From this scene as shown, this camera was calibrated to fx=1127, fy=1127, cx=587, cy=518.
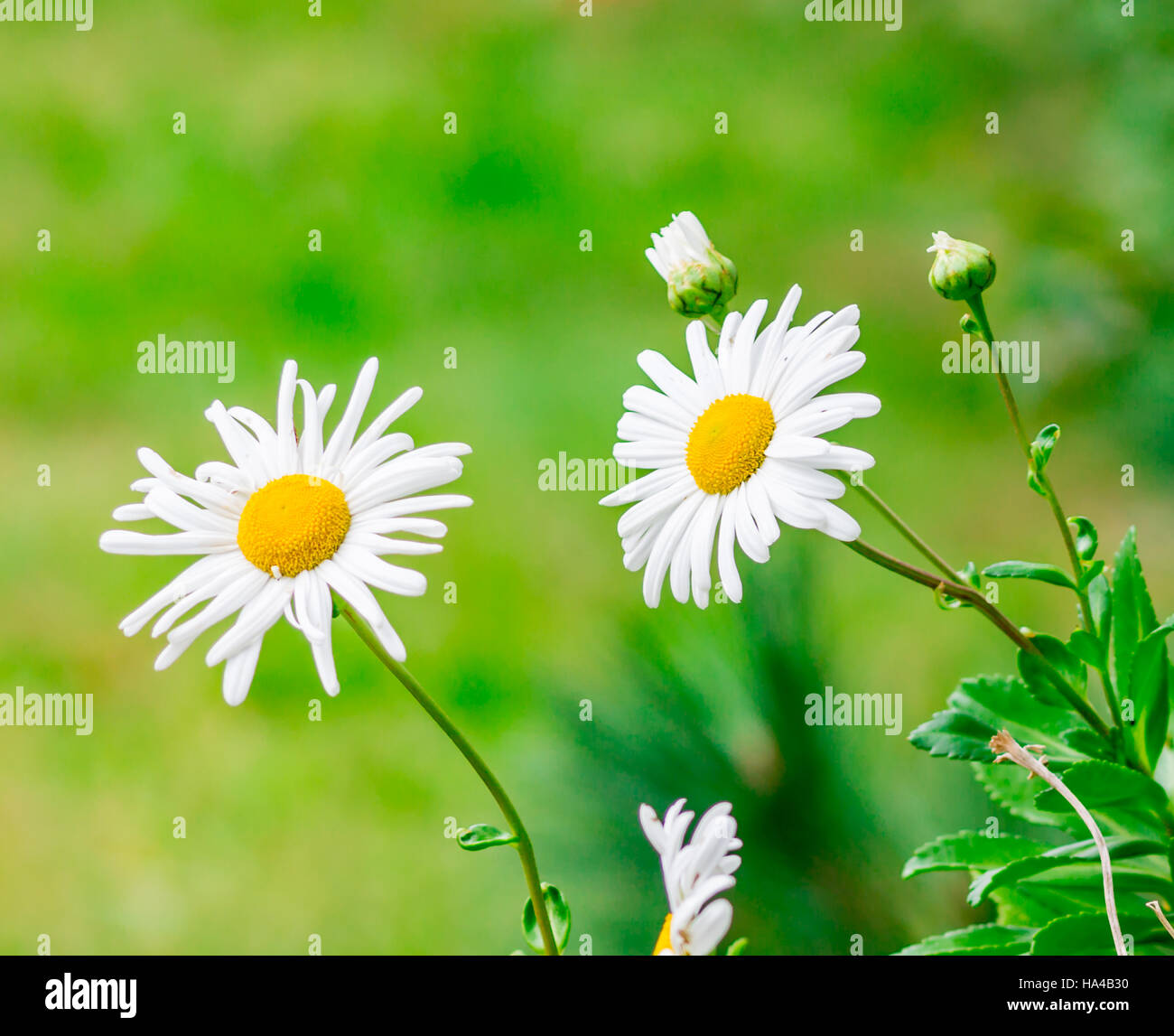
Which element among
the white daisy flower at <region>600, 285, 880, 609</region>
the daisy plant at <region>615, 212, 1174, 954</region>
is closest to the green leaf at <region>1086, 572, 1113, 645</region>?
the daisy plant at <region>615, 212, 1174, 954</region>

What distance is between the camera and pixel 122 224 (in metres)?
1.37

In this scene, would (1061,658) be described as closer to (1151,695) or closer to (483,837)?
(1151,695)

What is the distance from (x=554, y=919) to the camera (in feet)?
1.01

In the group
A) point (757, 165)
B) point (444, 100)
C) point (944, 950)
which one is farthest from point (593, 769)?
point (444, 100)

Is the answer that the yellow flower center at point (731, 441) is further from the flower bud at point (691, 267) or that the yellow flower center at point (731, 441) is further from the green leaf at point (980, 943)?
the green leaf at point (980, 943)

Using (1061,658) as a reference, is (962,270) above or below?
above

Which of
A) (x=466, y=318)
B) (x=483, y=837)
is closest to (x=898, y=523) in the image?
(x=483, y=837)

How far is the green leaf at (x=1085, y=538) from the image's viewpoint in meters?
0.32

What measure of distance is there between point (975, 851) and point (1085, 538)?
0.11 m

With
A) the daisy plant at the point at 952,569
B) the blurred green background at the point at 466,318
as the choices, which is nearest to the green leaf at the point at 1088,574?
the daisy plant at the point at 952,569

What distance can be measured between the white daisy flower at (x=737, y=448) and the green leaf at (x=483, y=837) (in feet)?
0.24

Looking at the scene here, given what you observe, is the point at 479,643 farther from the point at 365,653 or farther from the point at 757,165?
the point at 757,165
